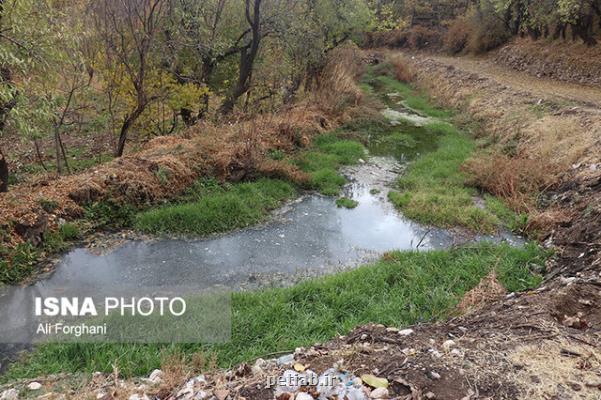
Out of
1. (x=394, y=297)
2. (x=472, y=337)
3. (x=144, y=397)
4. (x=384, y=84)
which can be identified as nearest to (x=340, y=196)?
(x=394, y=297)

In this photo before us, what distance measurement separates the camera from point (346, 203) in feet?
31.7

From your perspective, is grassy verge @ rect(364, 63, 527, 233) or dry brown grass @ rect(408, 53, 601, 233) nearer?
grassy verge @ rect(364, 63, 527, 233)

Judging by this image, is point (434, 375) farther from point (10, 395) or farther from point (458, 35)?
point (458, 35)

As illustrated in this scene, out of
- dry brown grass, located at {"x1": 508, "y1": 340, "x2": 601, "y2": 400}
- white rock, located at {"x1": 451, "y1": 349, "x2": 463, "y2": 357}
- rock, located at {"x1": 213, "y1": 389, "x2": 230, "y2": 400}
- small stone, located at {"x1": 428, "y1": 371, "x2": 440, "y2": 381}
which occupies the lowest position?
rock, located at {"x1": 213, "y1": 389, "x2": 230, "y2": 400}

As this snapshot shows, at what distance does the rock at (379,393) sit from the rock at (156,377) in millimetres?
1965

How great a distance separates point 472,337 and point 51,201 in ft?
22.7

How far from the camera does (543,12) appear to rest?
22219 mm

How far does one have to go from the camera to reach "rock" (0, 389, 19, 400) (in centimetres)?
387

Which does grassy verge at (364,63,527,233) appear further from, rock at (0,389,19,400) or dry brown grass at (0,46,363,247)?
rock at (0,389,19,400)

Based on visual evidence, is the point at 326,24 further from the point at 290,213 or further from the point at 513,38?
the point at 513,38

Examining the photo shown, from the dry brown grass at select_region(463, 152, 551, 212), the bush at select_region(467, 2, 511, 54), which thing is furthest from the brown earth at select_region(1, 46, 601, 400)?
the bush at select_region(467, 2, 511, 54)

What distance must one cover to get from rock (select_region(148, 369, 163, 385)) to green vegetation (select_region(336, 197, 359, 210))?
6.02 meters

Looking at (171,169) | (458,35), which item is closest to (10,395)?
(171,169)

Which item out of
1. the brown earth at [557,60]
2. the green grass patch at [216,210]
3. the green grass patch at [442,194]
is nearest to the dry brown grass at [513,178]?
the green grass patch at [442,194]
